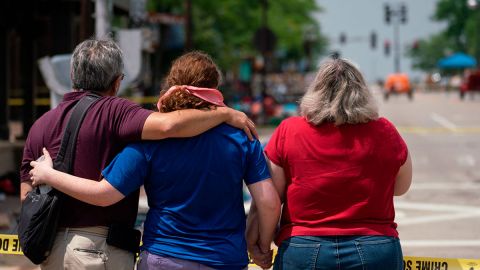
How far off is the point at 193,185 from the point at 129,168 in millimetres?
269

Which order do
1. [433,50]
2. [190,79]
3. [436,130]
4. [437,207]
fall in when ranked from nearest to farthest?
[190,79] < [437,207] < [436,130] < [433,50]

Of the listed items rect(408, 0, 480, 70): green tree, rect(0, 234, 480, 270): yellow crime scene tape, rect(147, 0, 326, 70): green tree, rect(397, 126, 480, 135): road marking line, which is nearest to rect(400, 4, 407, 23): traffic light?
rect(147, 0, 326, 70): green tree

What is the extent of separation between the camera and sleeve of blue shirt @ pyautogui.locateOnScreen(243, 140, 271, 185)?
359 centimetres

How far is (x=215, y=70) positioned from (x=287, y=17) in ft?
210

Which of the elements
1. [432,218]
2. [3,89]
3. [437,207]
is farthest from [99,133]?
[3,89]

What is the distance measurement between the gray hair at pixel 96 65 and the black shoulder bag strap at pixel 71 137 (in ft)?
0.32

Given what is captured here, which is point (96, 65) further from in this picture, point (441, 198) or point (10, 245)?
point (441, 198)

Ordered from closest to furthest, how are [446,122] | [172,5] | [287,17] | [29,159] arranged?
[29,159] → [446,122] → [172,5] → [287,17]

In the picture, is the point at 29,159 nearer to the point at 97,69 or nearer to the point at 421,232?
the point at 97,69

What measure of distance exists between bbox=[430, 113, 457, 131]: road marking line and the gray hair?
24519 mm

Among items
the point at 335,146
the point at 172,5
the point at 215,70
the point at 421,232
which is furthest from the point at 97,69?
the point at 172,5

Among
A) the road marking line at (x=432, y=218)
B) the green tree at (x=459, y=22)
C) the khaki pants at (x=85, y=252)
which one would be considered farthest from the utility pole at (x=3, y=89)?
the green tree at (x=459, y=22)

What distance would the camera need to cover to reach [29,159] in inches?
151

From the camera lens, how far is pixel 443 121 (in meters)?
31.6
